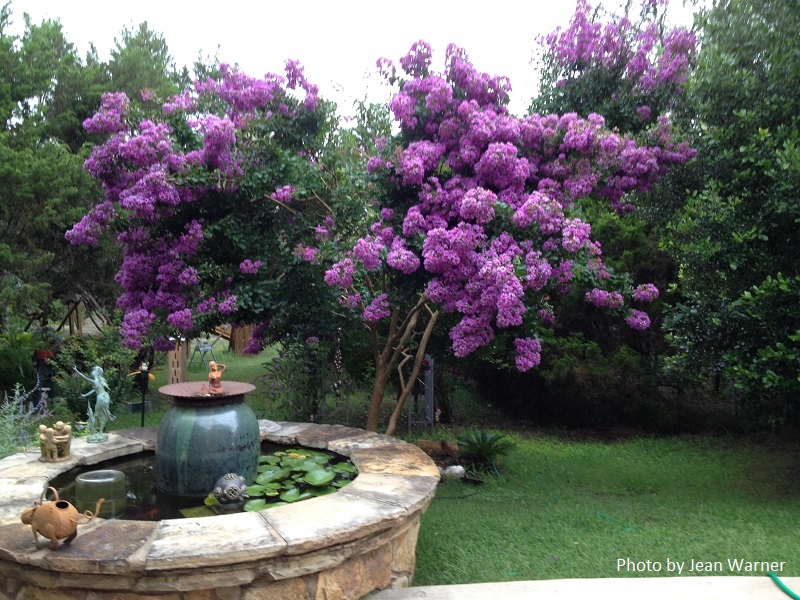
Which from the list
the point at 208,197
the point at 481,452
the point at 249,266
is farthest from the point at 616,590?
the point at 208,197

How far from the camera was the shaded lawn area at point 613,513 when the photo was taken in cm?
336

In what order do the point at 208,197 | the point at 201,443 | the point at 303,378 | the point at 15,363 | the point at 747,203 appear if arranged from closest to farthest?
the point at 201,443
the point at 747,203
the point at 208,197
the point at 303,378
the point at 15,363

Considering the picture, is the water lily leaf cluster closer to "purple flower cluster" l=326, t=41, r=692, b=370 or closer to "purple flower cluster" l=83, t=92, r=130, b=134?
"purple flower cluster" l=326, t=41, r=692, b=370

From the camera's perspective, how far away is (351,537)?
8.80 ft

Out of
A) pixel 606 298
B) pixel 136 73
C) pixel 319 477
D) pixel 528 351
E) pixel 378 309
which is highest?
Answer: pixel 136 73

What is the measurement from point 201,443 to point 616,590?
7.36 feet

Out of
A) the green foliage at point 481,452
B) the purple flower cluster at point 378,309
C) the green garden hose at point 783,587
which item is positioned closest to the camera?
the green garden hose at point 783,587

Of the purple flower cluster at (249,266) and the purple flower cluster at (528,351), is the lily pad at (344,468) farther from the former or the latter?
the purple flower cluster at (249,266)

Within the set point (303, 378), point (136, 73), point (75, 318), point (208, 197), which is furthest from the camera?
point (75, 318)

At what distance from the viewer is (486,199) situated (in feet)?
13.8

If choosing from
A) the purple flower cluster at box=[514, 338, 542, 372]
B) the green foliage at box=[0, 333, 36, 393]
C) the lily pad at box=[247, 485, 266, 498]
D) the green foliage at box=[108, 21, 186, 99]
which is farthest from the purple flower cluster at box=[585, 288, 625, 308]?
the green foliage at box=[108, 21, 186, 99]

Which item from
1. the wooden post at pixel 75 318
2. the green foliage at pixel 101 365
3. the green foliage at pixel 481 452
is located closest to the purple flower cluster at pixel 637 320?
the green foliage at pixel 481 452

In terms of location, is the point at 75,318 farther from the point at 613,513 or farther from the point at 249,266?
the point at 613,513

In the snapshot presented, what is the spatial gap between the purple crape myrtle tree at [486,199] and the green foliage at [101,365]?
4150 mm
